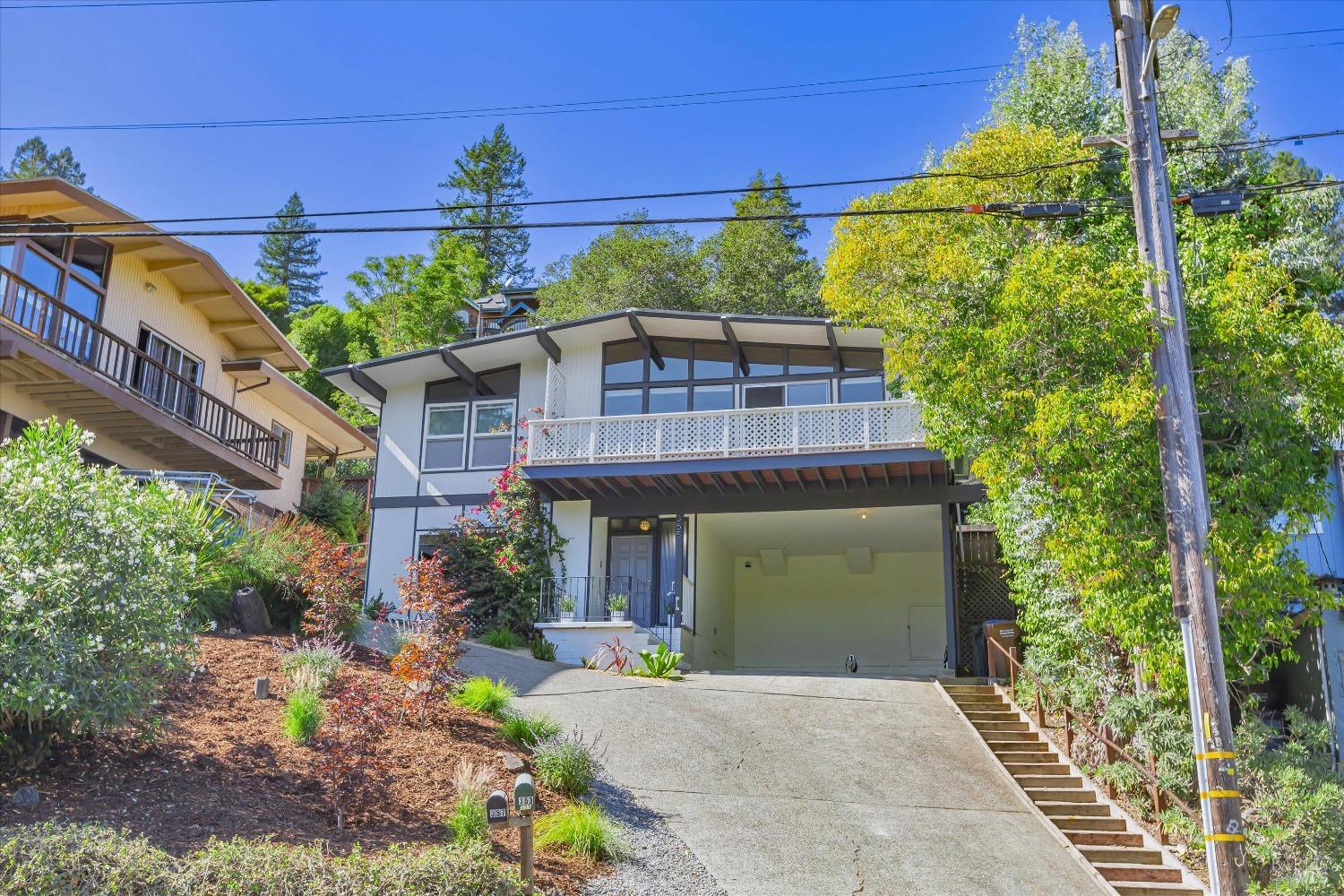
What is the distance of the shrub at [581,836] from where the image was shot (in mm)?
9883

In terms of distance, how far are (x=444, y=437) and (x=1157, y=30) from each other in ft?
58.6

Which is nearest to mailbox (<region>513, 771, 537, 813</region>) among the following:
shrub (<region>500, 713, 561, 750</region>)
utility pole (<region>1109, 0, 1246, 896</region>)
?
shrub (<region>500, 713, 561, 750</region>)

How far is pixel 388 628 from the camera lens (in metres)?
17.1

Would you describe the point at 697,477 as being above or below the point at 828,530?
above

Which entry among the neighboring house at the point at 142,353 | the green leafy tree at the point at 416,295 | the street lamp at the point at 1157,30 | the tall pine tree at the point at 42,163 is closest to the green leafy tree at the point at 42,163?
the tall pine tree at the point at 42,163

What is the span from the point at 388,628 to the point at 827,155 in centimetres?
975

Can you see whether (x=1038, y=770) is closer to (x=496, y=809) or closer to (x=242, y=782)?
(x=496, y=809)

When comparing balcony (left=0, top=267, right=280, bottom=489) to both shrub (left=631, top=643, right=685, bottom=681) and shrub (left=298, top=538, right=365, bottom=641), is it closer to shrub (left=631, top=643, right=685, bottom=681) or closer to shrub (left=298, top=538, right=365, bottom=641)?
shrub (left=298, top=538, right=365, bottom=641)

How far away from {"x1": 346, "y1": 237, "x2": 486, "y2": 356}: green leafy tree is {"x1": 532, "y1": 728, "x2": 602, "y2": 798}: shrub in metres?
37.6

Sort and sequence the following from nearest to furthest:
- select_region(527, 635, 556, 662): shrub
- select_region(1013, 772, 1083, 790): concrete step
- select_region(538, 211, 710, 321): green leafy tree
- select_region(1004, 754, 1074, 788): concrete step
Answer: select_region(1013, 772, 1083, 790): concrete step → select_region(1004, 754, 1074, 788): concrete step → select_region(527, 635, 556, 662): shrub → select_region(538, 211, 710, 321): green leafy tree

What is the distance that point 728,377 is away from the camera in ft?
77.0

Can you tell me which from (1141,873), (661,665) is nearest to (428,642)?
(661,665)

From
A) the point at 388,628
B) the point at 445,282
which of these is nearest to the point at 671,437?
the point at 388,628

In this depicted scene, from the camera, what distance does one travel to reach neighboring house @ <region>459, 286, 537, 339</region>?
50.0m
